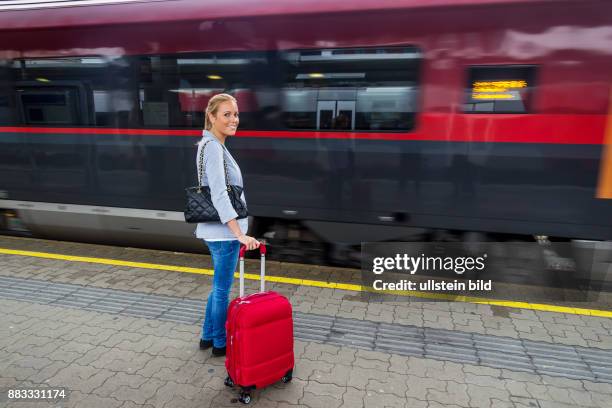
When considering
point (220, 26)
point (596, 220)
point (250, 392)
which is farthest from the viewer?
point (220, 26)

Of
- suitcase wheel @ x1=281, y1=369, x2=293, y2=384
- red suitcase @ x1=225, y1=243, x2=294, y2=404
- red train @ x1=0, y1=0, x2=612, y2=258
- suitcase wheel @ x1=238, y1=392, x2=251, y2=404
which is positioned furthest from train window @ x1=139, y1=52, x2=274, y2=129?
suitcase wheel @ x1=238, y1=392, x2=251, y2=404

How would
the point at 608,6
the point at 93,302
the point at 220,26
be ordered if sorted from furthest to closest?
the point at 220,26 < the point at 93,302 < the point at 608,6

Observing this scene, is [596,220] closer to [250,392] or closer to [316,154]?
[316,154]

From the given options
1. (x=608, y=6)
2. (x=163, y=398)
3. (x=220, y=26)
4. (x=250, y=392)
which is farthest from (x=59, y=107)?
(x=608, y=6)

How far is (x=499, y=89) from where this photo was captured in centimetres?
370

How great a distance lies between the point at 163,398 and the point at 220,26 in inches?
138

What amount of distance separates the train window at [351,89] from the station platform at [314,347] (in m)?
1.77

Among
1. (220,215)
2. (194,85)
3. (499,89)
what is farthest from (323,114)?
(220,215)

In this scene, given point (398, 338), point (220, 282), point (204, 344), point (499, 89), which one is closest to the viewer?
point (220, 282)

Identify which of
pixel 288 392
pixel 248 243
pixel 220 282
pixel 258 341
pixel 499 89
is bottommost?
pixel 288 392

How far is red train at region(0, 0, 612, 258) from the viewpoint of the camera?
3.63 meters

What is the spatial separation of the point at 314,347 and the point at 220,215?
1373mm

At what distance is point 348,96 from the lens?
160 inches

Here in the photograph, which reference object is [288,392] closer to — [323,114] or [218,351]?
[218,351]
